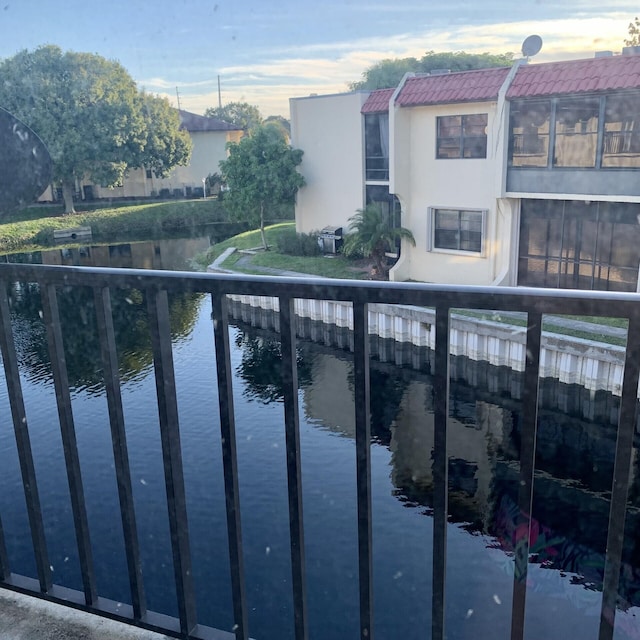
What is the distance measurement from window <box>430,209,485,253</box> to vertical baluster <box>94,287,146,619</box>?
10.2m

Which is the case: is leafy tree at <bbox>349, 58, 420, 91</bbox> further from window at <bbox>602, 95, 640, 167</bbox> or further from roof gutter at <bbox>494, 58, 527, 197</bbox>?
window at <bbox>602, 95, 640, 167</bbox>

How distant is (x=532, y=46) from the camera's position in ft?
35.1

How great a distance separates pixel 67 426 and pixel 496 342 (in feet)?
28.8

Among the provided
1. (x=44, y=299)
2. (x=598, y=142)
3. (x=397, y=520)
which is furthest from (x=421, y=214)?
(x=44, y=299)

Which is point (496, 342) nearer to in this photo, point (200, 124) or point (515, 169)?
point (515, 169)

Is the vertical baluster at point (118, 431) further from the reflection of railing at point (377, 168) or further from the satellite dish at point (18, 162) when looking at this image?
the reflection of railing at point (377, 168)

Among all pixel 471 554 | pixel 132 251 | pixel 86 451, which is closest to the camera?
pixel 471 554

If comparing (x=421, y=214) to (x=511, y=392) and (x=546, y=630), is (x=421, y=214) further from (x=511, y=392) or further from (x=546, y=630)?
(x=546, y=630)

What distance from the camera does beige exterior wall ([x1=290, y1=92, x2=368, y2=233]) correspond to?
13.0 m

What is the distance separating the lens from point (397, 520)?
611 cm

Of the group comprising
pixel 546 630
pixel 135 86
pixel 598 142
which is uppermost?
pixel 135 86

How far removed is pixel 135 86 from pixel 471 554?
76.8 ft

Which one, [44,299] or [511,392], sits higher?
[44,299]

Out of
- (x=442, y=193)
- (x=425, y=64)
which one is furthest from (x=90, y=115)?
(x=442, y=193)
